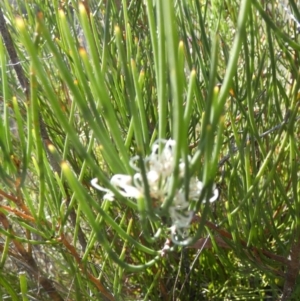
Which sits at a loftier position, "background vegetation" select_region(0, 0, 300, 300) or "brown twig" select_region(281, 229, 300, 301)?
"background vegetation" select_region(0, 0, 300, 300)

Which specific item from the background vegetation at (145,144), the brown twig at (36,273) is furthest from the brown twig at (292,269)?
the brown twig at (36,273)

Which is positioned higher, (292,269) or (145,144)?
(145,144)

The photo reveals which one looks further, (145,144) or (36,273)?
(36,273)

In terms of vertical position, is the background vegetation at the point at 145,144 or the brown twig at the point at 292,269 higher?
the background vegetation at the point at 145,144

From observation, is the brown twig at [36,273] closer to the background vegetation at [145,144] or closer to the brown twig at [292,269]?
the background vegetation at [145,144]

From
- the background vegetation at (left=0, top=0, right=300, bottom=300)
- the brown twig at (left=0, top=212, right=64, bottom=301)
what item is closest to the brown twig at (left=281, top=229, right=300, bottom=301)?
the background vegetation at (left=0, top=0, right=300, bottom=300)

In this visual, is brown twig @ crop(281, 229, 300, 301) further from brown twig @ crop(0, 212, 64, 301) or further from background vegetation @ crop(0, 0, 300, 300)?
A: brown twig @ crop(0, 212, 64, 301)

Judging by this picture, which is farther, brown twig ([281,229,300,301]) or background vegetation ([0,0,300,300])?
brown twig ([281,229,300,301])

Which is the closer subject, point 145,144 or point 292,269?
point 145,144

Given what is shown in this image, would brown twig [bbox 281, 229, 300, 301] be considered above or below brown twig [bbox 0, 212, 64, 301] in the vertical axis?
below
